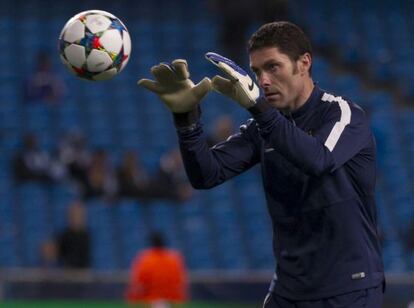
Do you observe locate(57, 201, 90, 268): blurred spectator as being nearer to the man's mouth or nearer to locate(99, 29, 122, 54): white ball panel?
locate(99, 29, 122, 54): white ball panel

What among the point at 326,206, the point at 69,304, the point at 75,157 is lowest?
the point at 69,304

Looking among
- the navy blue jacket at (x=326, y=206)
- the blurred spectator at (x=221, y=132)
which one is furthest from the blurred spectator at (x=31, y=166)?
the navy blue jacket at (x=326, y=206)

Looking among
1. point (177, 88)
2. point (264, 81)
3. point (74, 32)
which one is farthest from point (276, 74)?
point (74, 32)

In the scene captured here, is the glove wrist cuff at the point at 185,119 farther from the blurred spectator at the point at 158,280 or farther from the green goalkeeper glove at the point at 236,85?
the blurred spectator at the point at 158,280

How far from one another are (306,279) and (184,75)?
953mm

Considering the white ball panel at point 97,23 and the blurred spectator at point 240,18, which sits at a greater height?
the blurred spectator at point 240,18

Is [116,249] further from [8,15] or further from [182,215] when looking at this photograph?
[8,15]

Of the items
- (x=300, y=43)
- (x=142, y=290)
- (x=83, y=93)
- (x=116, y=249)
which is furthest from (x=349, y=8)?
(x=300, y=43)

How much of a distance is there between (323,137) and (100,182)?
8.85m

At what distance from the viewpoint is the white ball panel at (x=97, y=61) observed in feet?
15.9

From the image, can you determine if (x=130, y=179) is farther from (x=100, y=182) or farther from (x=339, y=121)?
(x=339, y=121)

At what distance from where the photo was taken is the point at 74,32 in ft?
16.1

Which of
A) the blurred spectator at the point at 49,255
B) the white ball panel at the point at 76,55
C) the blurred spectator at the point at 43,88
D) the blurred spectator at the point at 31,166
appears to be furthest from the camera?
the blurred spectator at the point at 43,88

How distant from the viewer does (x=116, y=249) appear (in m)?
12.4
